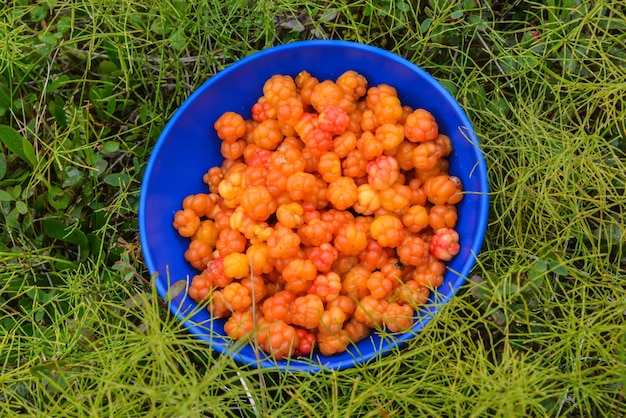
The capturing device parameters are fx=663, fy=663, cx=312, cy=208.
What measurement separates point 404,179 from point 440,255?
7.6 inches

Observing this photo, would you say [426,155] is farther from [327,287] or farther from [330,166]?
[327,287]

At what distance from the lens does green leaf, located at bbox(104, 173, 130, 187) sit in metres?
1.58

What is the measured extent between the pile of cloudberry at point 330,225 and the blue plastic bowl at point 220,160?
0.08ft

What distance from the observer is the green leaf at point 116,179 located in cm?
158

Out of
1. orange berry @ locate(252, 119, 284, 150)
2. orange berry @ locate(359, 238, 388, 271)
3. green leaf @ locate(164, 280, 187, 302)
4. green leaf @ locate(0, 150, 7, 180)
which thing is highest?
orange berry @ locate(252, 119, 284, 150)

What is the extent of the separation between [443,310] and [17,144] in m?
1.06

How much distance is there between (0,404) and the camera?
1337mm

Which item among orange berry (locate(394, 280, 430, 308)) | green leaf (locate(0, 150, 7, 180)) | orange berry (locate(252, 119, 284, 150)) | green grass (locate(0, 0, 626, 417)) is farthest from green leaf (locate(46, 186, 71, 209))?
orange berry (locate(394, 280, 430, 308))

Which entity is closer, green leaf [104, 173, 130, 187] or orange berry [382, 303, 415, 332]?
orange berry [382, 303, 415, 332]

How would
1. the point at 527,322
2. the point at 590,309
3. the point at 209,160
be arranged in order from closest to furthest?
the point at 527,322, the point at 590,309, the point at 209,160

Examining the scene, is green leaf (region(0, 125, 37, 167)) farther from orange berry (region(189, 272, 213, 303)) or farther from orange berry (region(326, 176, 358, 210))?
orange berry (region(326, 176, 358, 210))

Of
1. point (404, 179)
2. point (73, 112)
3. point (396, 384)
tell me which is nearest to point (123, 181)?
point (73, 112)

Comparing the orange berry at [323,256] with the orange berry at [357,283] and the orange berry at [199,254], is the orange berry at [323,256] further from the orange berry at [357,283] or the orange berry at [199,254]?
the orange berry at [199,254]

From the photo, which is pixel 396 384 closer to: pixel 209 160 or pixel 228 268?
pixel 228 268
